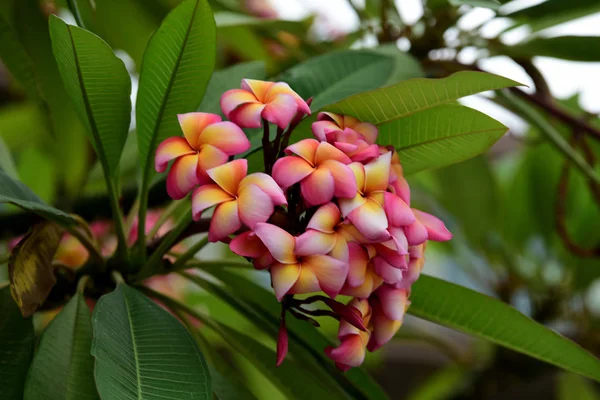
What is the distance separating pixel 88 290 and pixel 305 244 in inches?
10.1

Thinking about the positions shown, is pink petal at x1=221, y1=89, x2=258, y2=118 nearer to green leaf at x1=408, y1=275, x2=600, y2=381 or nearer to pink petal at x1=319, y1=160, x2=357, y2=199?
pink petal at x1=319, y1=160, x2=357, y2=199

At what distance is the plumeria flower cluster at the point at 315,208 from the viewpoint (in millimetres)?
391

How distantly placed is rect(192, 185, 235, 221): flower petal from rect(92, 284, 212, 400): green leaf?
100mm

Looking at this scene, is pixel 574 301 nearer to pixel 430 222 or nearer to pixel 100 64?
pixel 430 222

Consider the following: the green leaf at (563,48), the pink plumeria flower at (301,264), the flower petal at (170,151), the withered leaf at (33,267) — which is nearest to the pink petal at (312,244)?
the pink plumeria flower at (301,264)

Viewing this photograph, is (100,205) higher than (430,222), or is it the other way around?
(430,222)

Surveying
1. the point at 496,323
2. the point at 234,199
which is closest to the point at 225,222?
the point at 234,199

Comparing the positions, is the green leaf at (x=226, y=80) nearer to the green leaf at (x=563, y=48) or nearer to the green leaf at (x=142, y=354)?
the green leaf at (x=142, y=354)

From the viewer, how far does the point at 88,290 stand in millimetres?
560

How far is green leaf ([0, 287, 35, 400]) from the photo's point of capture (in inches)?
18.4

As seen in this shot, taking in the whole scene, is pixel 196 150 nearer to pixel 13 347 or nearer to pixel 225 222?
pixel 225 222

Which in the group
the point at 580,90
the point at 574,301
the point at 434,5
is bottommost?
the point at 574,301

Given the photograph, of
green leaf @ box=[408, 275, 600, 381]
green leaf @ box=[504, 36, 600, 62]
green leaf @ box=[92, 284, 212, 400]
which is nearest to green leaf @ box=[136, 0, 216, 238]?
green leaf @ box=[92, 284, 212, 400]

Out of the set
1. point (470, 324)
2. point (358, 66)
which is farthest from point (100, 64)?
point (470, 324)
